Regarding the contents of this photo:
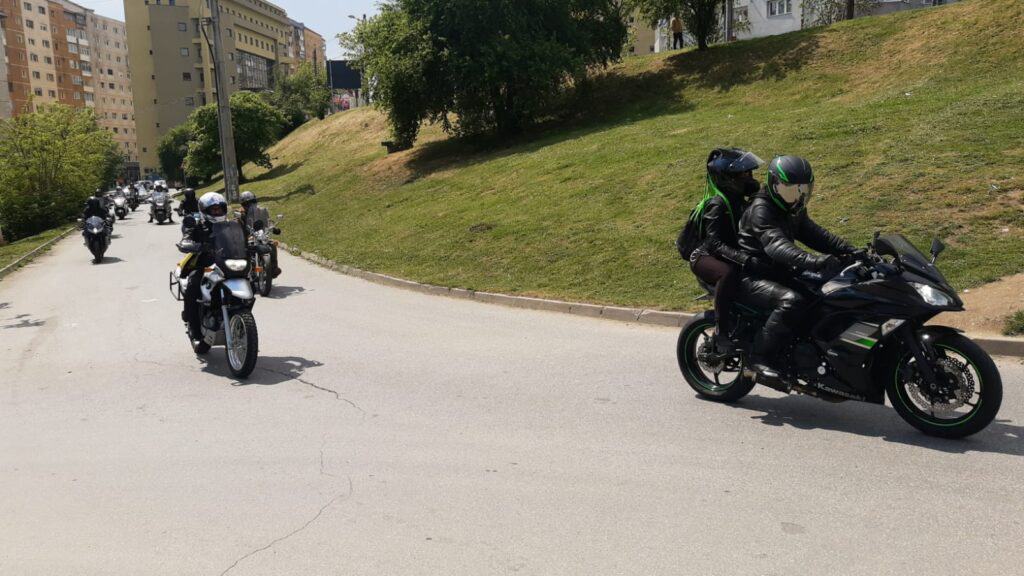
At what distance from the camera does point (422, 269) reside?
14766mm

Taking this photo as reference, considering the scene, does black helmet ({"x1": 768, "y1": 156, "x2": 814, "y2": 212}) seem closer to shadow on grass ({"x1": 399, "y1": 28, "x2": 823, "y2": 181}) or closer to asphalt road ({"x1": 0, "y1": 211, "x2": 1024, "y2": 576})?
asphalt road ({"x1": 0, "y1": 211, "x2": 1024, "y2": 576})

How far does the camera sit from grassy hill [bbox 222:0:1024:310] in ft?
36.8

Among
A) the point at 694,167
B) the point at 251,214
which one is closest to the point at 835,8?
the point at 694,167

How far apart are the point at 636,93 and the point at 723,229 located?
2662 cm

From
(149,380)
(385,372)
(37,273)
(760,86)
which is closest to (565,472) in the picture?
(385,372)

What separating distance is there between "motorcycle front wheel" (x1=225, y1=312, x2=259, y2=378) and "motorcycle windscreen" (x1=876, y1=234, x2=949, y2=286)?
5.39 m

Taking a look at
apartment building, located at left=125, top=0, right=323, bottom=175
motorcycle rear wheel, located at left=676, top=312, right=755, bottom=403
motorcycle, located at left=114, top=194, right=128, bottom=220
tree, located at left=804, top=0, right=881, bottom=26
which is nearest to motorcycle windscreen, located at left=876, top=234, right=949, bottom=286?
motorcycle rear wheel, located at left=676, top=312, right=755, bottom=403

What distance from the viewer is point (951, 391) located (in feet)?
15.5

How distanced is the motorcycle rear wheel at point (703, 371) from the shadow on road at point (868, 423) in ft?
0.44

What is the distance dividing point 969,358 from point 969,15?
25249mm

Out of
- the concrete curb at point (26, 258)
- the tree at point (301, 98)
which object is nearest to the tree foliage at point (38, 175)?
the concrete curb at point (26, 258)

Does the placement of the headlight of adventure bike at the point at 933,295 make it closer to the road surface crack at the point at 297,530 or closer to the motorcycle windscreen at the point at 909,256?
the motorcycle windscreen at the point at 909,256

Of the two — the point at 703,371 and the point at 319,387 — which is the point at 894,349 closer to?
the point at 703,371

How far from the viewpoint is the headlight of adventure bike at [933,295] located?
457 centimetres
